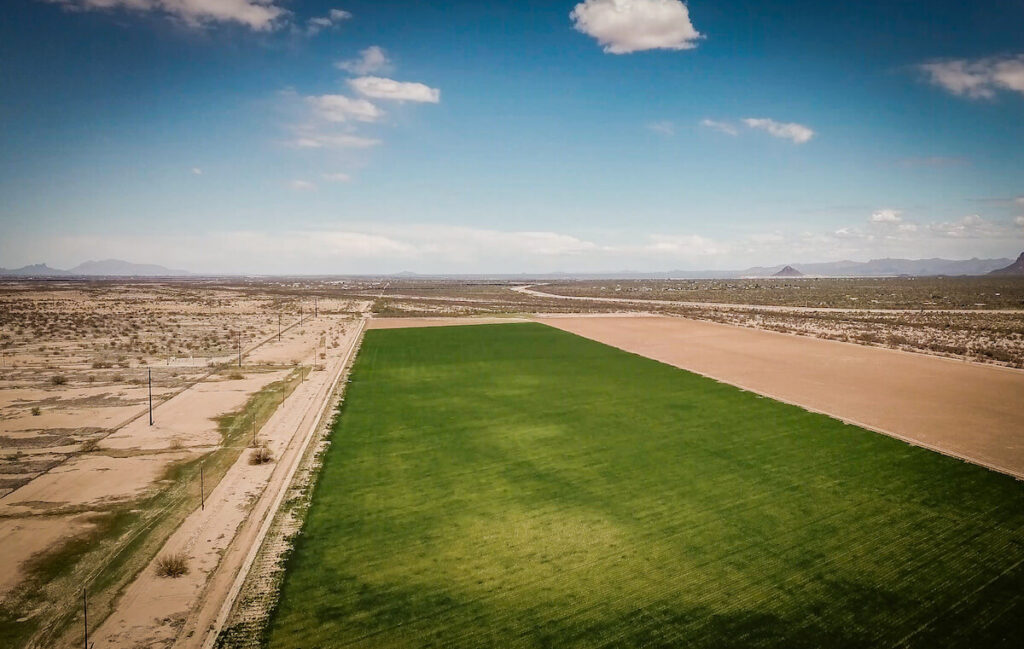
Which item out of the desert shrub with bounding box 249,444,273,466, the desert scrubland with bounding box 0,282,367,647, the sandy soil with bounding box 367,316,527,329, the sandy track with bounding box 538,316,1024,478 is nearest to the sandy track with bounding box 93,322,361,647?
the desert shrub with bounding box 249,444,273,466

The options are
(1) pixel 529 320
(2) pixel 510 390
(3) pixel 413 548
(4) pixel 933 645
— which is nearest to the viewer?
(4) pixel 933 645

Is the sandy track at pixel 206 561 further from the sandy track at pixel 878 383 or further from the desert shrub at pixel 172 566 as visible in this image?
the sandy track at pixel 878 383

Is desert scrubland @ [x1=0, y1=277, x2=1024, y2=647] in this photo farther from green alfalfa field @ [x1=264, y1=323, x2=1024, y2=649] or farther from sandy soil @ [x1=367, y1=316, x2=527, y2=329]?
sandy soil @ [x1=367, y1=316, x2=527, y2=329]

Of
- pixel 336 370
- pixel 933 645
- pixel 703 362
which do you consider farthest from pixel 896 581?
pixel 336 370

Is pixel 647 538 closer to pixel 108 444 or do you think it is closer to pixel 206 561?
pixel 206 561

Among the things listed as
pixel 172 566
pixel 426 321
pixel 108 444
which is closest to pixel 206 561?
pixel 172 566

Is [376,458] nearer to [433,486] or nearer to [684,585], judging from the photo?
[433,486]

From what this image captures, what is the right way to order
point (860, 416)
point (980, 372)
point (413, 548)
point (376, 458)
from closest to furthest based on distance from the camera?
1. point (413, 548)
2. point (376, 458)
3. point (860, 416)
4. point (980, 372)
